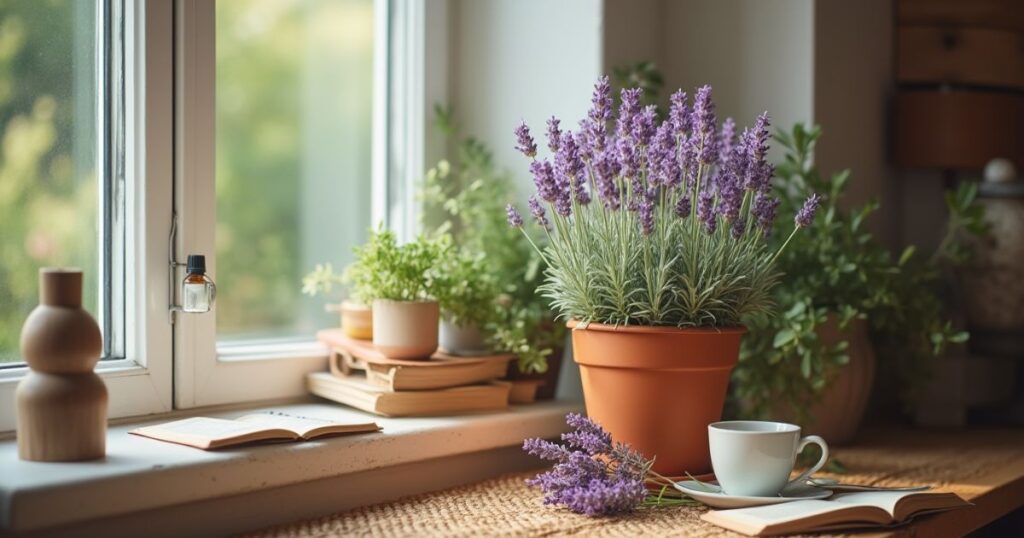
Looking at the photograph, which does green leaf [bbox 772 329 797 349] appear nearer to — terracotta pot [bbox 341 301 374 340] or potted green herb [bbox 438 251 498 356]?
potted green herb [bbox 438 251 498 356]

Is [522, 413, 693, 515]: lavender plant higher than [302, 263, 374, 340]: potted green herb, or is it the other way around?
[302, 263, 374, 340]: potted green herb

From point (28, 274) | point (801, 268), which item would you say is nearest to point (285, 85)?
point (28, 274)

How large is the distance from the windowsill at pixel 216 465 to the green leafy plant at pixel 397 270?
167 millimetres

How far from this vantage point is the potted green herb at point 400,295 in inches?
52.6

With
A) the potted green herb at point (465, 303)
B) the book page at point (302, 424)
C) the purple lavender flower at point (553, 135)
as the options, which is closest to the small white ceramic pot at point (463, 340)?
the potted green herb at point (465, 303)

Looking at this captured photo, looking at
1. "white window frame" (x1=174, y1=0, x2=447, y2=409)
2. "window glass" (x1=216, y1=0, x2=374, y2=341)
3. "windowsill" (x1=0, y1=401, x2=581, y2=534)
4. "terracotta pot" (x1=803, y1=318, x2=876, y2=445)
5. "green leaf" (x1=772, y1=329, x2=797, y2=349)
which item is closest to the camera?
"windowsill" (x1=0, y1=401, x2=581, y2=534)

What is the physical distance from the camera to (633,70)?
5.21ft

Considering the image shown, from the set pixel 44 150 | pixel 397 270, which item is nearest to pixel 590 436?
pixel 397 270

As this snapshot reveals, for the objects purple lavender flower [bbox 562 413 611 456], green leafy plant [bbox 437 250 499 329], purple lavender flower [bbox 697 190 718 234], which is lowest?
purple lavender flower [bbox 562 413 611 456]

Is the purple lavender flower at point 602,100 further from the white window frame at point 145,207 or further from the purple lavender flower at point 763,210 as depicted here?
the white window frame at point 145,207

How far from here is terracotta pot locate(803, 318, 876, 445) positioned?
4.94 feet

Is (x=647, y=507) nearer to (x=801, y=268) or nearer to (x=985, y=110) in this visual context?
(x=801, y=268)

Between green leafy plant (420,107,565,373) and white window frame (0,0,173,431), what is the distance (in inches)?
16.4

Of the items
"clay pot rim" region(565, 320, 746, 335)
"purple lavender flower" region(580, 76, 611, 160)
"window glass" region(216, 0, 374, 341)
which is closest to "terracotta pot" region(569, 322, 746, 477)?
"clay pot rim" region(565, 320, 746, 335)
